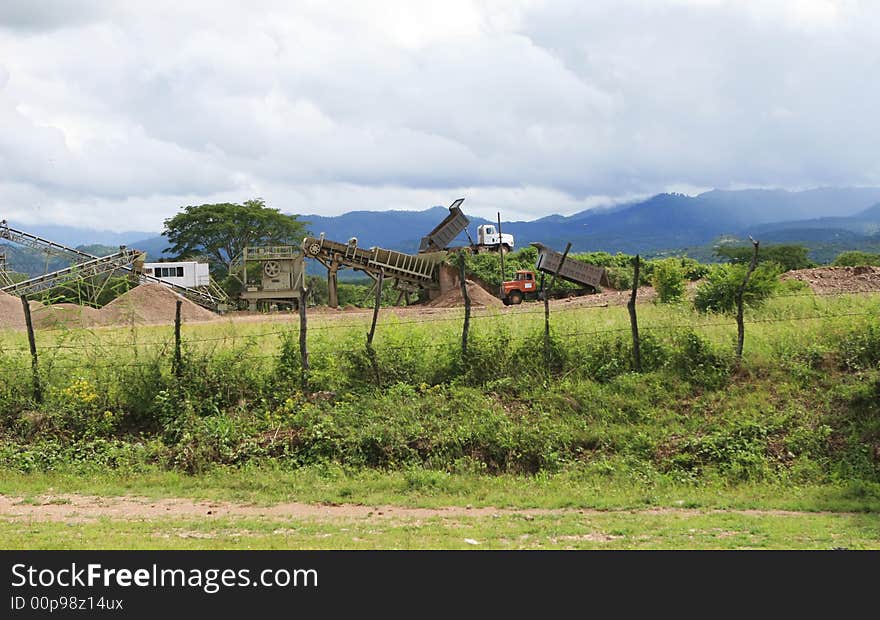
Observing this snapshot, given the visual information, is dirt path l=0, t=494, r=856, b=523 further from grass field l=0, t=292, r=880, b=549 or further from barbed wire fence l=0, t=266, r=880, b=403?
barbed wire fence l=0, t=266, r=880, b=403

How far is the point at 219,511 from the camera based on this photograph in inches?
496

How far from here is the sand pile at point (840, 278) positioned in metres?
30.4

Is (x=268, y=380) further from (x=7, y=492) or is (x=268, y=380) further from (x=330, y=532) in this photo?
(x=330, y=532)

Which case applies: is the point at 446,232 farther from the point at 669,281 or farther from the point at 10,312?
the point at 10,312

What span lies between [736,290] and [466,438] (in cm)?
1103

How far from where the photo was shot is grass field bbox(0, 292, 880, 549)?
36.4 ft

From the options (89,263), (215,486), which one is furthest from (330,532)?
(89,263)

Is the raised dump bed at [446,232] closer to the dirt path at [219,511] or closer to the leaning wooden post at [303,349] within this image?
the leaning wooden post at [303,349]

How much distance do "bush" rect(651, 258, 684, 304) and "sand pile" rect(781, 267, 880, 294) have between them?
4.26 metres

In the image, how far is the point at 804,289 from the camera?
27797 millimetres

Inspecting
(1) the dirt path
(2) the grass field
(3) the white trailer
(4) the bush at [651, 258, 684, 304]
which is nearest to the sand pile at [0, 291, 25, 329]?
(3) the white trailer

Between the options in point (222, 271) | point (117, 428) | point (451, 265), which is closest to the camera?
point (117, 428)

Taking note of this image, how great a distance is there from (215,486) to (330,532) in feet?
14.5

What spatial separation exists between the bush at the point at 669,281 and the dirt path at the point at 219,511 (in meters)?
18.6
